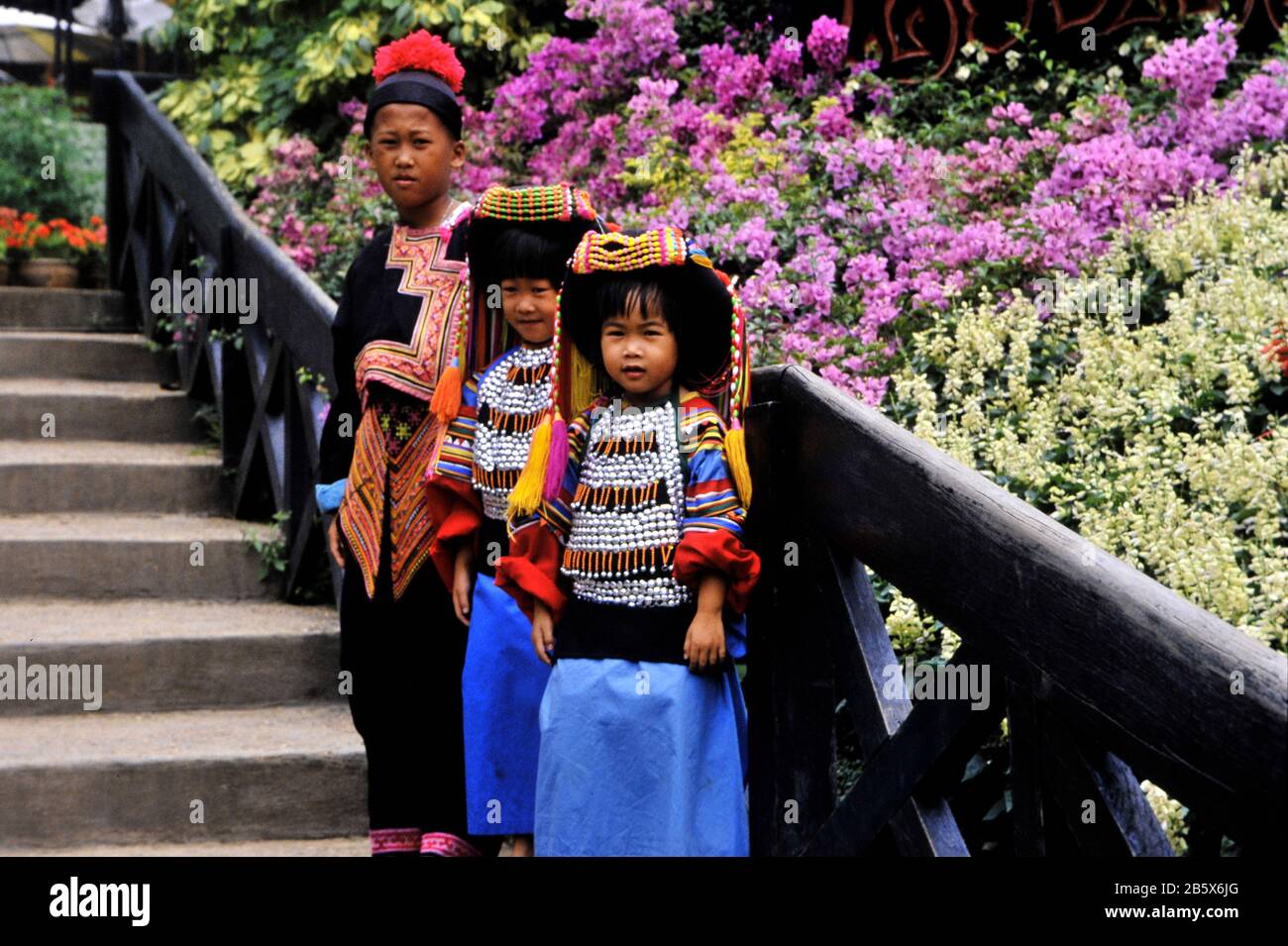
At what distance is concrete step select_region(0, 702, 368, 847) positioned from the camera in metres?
4.17

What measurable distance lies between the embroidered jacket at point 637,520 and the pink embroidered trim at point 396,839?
2.63 ft

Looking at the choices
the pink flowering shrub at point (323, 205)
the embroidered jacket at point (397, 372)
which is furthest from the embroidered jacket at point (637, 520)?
the pink flowering shrub at point (323, 205)

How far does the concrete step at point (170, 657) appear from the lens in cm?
466

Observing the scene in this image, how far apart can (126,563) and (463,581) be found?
7.73 ft

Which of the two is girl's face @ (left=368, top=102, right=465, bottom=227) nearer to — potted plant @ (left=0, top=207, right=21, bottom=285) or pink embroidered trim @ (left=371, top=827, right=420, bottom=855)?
pink embroidered trim @ (left=371, top=827, right=420, bottom=855)

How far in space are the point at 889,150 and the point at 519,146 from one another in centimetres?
209

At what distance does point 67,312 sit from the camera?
25.5ft

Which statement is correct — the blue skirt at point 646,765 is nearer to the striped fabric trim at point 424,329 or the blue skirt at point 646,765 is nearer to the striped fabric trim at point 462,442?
the striped fabric trim at point 462,442

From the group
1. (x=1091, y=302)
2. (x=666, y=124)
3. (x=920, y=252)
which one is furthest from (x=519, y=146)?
(x=1091, y=302)

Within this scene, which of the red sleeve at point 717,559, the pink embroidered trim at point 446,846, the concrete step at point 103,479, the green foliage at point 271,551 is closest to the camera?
the red sleeve at point 717,559

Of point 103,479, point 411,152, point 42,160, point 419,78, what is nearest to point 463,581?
point 411,152

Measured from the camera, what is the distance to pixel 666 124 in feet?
21.1

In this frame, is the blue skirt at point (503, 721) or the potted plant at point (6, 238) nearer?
the blue skirt at point (503, 721)
